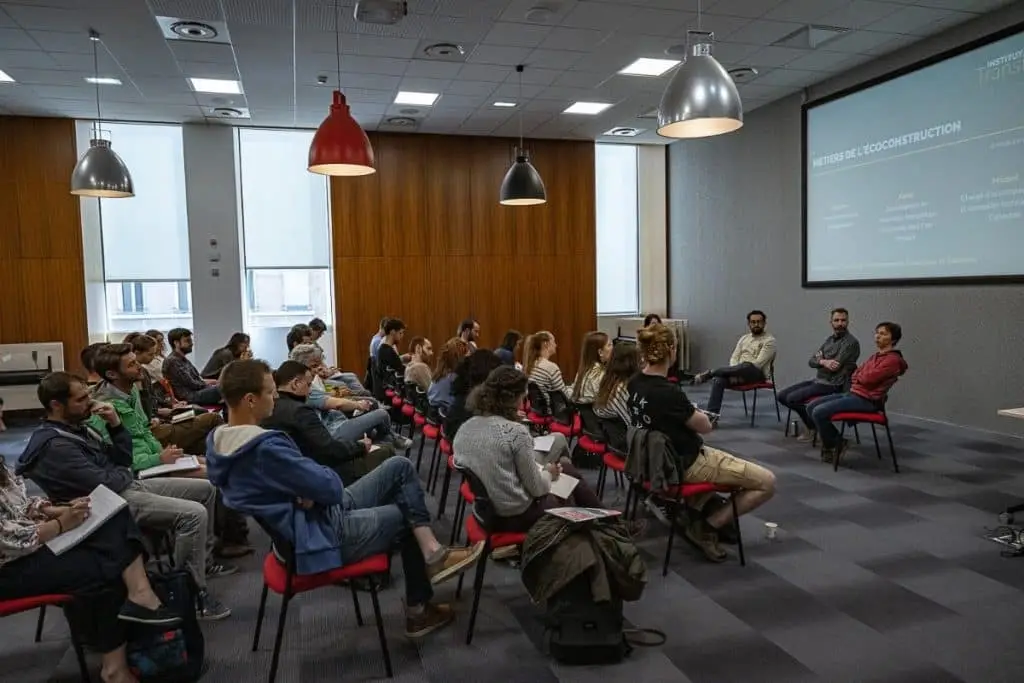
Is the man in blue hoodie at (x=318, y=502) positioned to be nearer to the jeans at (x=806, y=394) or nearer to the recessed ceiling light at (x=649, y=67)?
the jeans at (x=806, y=394)

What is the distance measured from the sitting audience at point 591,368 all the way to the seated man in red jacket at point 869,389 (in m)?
1.95

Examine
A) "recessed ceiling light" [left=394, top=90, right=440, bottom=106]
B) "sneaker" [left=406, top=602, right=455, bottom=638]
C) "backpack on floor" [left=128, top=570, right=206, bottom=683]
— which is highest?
"recessed ceiling light" [left=394, top=90, right=440, bottom=106]

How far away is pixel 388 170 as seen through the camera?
9750 mm

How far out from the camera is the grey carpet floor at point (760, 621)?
2689 millimetres

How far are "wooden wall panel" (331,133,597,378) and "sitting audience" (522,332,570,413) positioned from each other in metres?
4.74

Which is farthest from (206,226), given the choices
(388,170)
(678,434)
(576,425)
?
(678,434)

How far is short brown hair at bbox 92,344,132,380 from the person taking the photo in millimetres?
3598

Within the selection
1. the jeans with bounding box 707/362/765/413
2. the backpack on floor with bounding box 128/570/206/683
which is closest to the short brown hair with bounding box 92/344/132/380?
the backpack on floor with bounding box 128/570/206/683

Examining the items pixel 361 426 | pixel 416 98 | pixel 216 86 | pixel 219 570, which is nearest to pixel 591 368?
pixel 361 426

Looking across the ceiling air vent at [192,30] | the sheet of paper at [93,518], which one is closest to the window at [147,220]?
the ceiling air vent at [192,30]

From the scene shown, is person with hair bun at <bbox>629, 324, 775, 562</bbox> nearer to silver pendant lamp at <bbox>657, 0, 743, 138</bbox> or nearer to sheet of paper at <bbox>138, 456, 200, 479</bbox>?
silver pendant lamp at <bbox>657, 0, 743, 138</bbox>

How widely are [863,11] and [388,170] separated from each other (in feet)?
20.2

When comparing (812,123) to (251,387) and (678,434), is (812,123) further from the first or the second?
(251,387)

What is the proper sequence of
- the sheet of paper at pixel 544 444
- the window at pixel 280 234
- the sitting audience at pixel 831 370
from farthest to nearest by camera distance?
the window at pixel 280 234 < the sitting audience at pixel 831 370 < the sheet of paper at pixel 544 444
